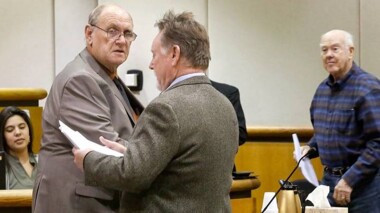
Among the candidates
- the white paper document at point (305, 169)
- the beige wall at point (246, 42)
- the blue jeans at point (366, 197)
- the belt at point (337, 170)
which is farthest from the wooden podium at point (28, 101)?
the blue jeans at point (366, 197)

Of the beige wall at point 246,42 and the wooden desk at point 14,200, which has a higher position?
the beige wall at point 246,42

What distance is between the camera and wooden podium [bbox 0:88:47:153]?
5.21 meters

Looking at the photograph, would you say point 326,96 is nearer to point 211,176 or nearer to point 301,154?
point 301,154

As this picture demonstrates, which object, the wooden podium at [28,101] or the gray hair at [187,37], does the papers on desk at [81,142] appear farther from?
the wooden podium at [28,101]

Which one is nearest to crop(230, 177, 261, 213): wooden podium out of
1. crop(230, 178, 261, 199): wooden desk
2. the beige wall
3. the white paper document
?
crop(230, 178, 261, 199): wooden desk

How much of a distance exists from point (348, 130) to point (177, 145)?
205 centimetres

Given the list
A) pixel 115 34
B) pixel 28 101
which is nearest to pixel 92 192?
pixel 115 34

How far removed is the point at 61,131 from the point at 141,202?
392 mm

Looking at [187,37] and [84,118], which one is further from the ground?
[187,37]

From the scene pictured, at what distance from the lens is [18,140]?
4.55m

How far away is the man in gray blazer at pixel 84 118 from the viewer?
235 cm

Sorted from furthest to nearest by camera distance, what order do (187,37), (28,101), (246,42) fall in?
(246,42) < (28,101) < (187,37)

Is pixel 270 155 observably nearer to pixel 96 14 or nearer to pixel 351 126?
pixel 351 126

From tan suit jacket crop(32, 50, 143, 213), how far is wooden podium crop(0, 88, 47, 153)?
2843 millimetres
